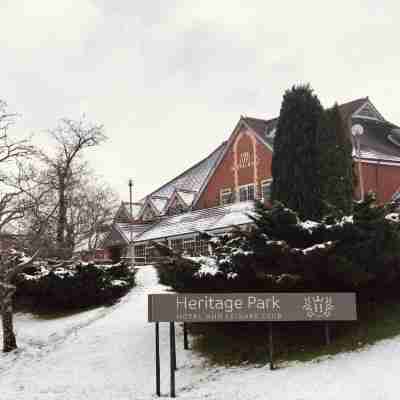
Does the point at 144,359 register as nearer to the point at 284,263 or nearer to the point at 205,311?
the point at 205,311

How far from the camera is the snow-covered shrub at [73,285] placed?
25703 millimetres

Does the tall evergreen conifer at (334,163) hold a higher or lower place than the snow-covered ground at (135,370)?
higher

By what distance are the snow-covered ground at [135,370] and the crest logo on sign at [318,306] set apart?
1048mm

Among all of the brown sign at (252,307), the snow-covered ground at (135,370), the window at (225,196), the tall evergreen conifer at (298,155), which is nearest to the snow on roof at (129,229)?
Answer: the window at (225,196)

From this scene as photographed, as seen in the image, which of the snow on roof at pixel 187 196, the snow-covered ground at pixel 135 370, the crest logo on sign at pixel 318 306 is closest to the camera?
the snow-covered ground at pixel 135 370

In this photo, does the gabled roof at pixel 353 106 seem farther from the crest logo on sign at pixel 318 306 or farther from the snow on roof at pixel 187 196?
the crest logo on sign at pixel 318 306

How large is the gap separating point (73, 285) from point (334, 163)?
41.2 ft

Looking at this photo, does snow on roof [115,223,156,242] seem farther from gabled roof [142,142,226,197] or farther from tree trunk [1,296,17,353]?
tree trunk [1,296,17,353]

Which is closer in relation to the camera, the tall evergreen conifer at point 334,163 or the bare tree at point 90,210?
the tall evergreen conifer at point 334,163

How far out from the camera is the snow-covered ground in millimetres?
12301

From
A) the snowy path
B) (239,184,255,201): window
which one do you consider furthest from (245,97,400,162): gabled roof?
the snowy path

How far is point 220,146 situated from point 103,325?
27061 millimetres

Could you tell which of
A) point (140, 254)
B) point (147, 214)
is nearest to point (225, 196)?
point (140, 254)

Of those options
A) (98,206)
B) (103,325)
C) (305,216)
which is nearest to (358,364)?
(305,216)
